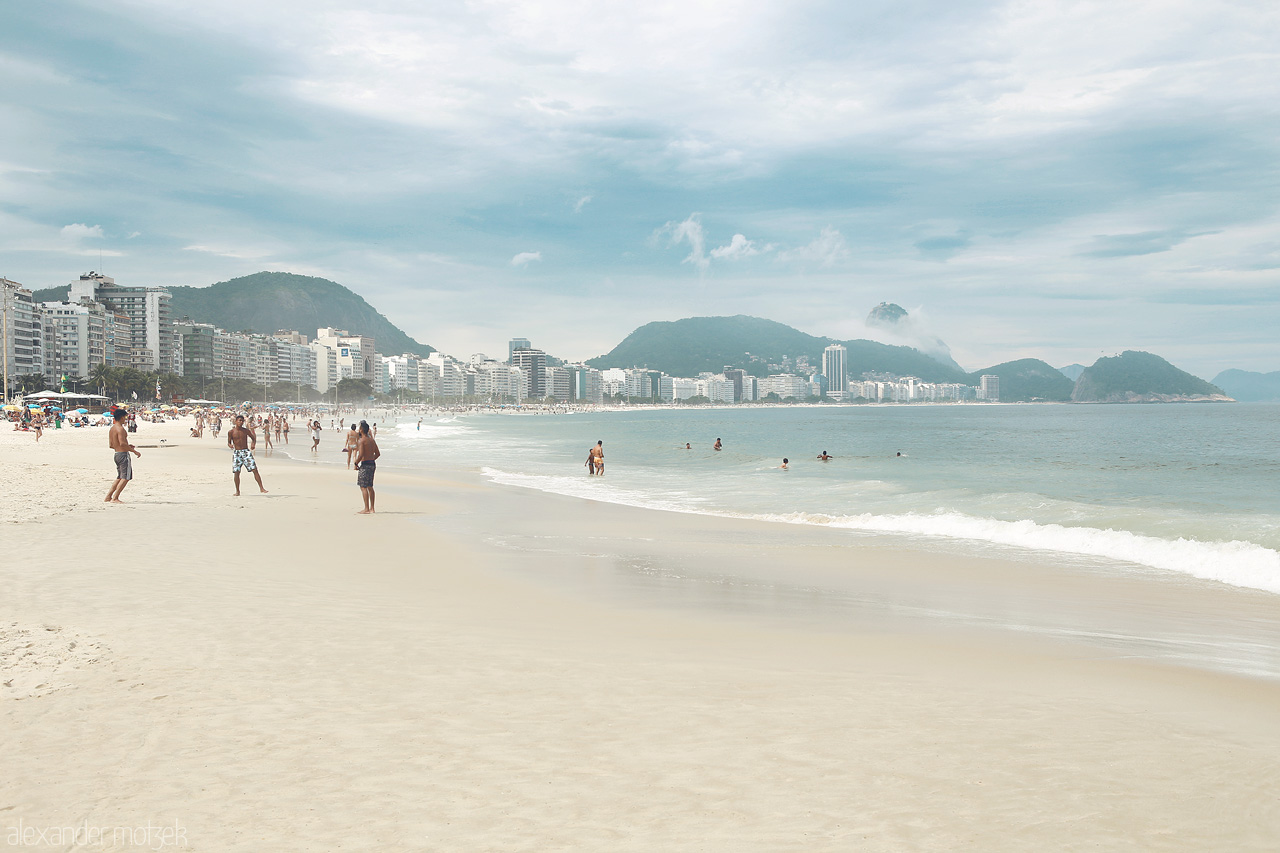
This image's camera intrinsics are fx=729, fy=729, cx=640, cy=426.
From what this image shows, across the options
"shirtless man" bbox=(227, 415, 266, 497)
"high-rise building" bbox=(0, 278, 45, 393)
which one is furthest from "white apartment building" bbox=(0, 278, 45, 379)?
"shirtless man" bbox=(227, 415, 266, 497)

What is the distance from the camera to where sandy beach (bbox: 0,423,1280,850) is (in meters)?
3.22

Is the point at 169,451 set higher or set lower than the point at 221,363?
lower

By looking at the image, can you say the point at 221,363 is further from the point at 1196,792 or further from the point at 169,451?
the point at 1196,792

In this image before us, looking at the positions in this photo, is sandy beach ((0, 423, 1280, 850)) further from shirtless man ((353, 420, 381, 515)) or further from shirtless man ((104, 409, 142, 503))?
shirtless man ((104, 409, 142, 503))

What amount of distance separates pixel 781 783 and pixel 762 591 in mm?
5262

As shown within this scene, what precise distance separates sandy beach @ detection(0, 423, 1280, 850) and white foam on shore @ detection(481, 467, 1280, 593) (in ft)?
7.03

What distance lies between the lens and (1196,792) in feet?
12.0

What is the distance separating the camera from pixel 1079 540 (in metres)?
13.3

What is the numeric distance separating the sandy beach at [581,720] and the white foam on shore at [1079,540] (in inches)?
84.4

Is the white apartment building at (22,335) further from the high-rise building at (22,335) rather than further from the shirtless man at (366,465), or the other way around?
the shirtless man at (366,465)

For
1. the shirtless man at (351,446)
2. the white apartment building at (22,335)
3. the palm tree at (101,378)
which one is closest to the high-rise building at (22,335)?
the white apartment building at (22,335)

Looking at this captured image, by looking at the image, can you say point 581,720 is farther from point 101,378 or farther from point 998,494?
point 101,378

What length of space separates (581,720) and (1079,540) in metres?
12.2

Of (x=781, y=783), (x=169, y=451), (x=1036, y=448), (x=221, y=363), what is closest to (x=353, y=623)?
(x=781, y=783)
